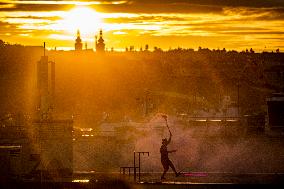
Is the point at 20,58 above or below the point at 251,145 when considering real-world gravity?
above

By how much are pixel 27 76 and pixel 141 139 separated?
1534cm

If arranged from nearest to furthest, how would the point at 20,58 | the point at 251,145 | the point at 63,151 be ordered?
the point at 63,151, the point at 251,145, the point at 20,58

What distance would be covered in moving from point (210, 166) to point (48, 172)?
656 inches

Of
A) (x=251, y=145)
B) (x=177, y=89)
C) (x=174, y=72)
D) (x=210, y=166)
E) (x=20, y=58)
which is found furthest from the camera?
(x=174, y=72)

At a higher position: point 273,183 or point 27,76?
point 27,76

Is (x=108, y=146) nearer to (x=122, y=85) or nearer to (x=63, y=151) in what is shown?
(x=63, y=151)

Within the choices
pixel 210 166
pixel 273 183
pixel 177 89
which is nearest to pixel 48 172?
pixel 273 183

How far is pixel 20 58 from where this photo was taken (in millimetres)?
59688

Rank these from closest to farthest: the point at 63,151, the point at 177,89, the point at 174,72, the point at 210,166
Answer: the point at 63,151 < the point at 210,166 < the point at 177,89 < the point at 174,72

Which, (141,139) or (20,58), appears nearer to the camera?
(141,139)

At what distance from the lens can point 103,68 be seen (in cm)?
13425

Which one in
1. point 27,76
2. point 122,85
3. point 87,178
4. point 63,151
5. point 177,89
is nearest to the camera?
point 87,178

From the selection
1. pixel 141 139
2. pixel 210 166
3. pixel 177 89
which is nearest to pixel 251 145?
pixel 210 166

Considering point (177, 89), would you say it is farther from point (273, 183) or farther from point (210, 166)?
point (273, 183)
